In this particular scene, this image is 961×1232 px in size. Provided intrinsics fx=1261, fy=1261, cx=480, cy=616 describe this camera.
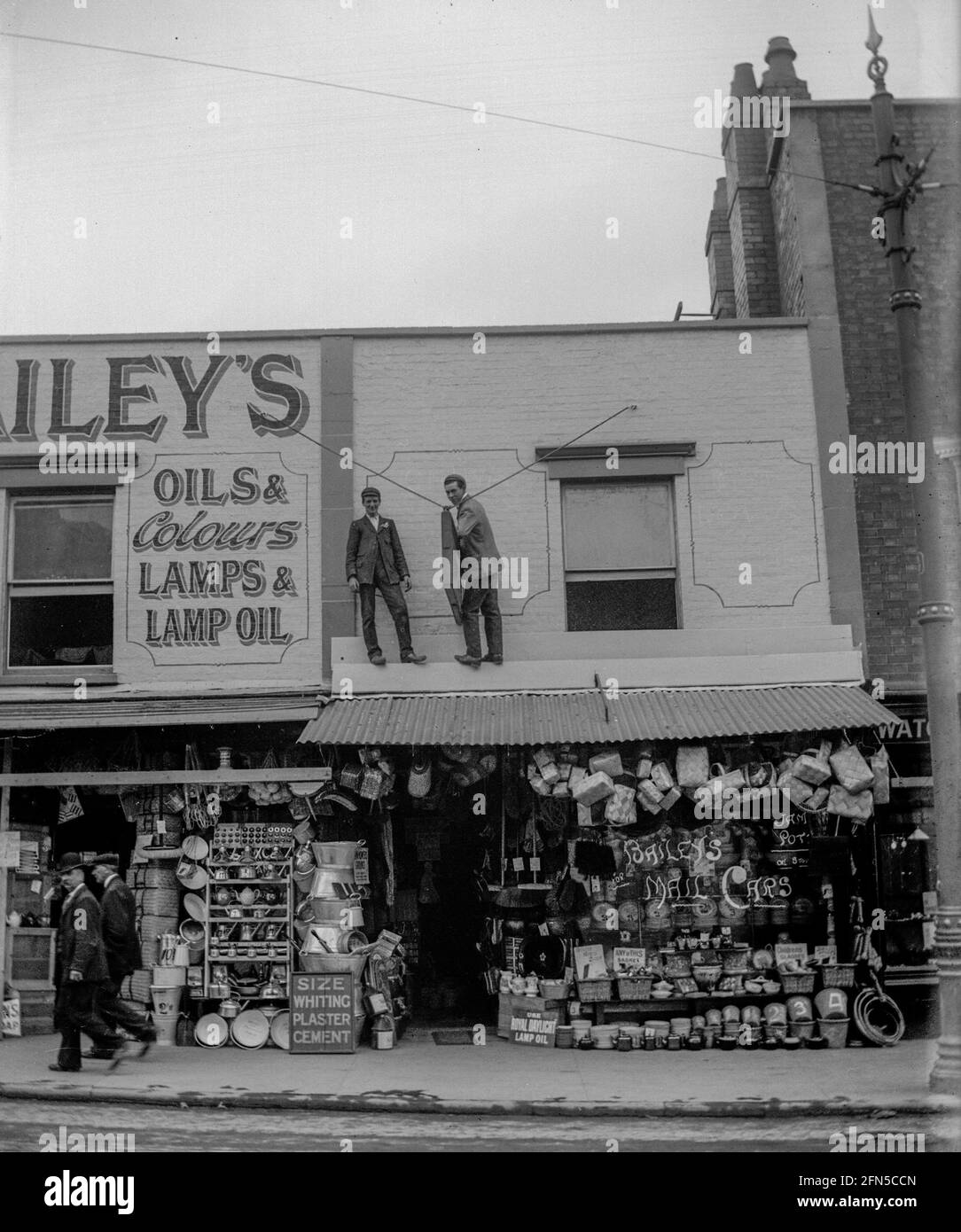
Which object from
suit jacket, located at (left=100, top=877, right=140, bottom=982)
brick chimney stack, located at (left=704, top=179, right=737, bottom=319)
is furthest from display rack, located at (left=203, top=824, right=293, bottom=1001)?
brick chimney stack, located at (left=704, top=179, right=737, bottom=319)

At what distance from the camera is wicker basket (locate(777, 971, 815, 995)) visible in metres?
11.9

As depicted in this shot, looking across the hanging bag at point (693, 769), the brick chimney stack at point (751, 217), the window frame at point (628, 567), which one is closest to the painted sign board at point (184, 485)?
the window frame at point (628, 567)

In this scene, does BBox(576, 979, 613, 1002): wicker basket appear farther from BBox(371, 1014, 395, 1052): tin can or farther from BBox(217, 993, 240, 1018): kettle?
BBox(217, 993, 240, 1018): kettle

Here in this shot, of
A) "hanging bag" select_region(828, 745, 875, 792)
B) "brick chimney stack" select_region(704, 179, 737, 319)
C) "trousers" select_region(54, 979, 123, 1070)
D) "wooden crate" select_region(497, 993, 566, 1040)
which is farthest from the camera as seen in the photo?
"brick chimney stack" select_region(704, 179, 737, 319)

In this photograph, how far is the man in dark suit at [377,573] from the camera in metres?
12.6

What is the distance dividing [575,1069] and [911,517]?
679cm

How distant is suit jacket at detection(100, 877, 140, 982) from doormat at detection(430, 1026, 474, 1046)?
3.02m

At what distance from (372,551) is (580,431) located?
2604 millimetres

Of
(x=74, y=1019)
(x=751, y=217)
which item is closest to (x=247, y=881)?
(x=74, y=1019)

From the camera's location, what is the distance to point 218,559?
13117 mm

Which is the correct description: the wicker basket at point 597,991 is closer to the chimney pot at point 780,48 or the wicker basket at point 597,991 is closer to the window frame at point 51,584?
the window frame at point 51,584

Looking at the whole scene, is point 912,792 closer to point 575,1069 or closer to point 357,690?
point 575,1069

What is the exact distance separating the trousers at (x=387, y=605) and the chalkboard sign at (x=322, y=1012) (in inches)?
125

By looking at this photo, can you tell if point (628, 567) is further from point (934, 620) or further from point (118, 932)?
point (118, 932)
